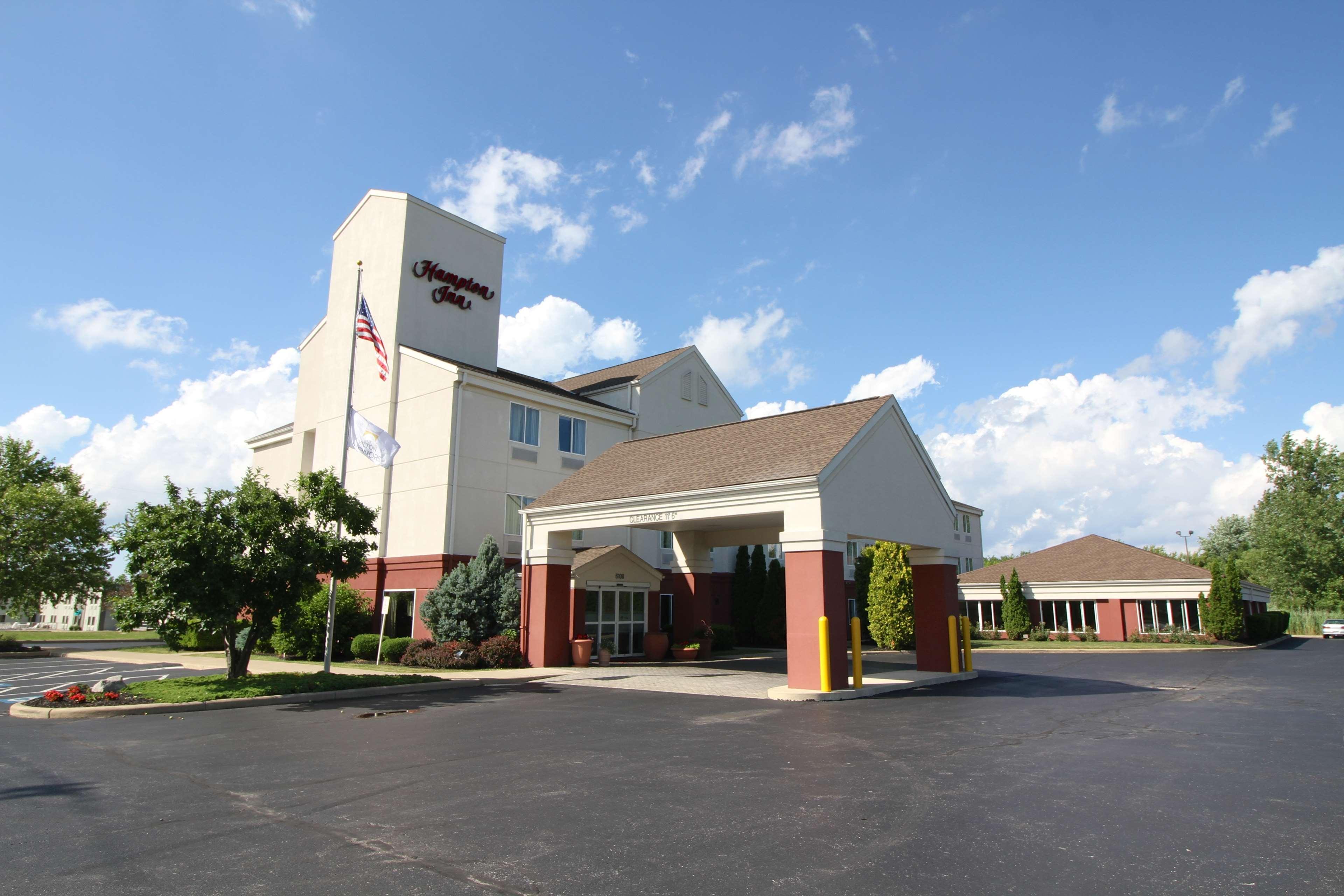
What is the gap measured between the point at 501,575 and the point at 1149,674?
62.2 ft

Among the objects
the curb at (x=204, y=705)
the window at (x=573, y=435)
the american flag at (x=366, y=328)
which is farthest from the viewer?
the window at (x=573, y=435)

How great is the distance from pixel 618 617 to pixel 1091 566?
101ft

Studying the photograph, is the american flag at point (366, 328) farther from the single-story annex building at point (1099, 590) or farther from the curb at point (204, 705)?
the single-story annex building at point (1099, 590)

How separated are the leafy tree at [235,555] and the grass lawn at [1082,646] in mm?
27215

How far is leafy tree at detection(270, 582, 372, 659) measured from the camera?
1074 inches

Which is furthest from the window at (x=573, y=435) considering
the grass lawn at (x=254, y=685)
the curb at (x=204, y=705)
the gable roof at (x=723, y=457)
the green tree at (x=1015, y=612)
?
the green tree at (x=1015, y=612)

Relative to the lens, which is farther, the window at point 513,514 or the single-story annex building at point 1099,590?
the single-story annex building at point 1099,590

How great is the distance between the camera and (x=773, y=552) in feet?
137

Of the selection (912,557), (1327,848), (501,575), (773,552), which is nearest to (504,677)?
(501,575)

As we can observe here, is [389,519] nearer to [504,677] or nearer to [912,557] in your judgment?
[504,677]

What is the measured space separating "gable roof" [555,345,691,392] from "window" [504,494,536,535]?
8.36 metres

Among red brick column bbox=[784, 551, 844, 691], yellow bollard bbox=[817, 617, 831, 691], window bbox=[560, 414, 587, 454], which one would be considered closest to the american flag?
window bbox=[560, 414, 587, 454]

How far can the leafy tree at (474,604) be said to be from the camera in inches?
961

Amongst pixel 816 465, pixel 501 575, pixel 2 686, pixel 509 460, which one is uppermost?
pixel 509 460
